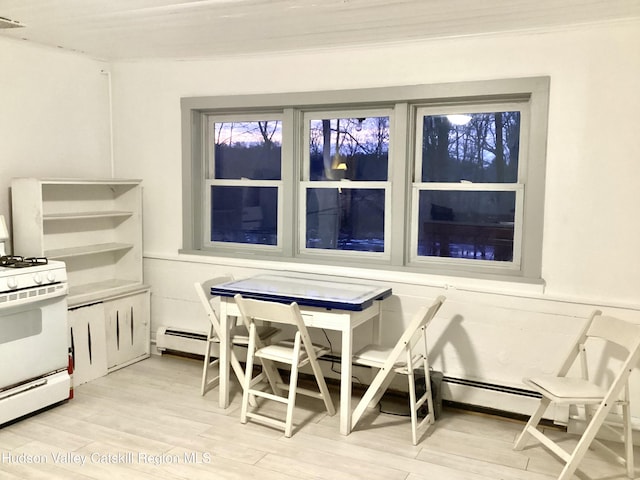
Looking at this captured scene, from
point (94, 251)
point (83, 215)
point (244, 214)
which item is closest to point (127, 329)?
point (94, 251)

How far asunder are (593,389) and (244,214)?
9.29 ft

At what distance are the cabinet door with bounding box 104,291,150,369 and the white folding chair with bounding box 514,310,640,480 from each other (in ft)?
9.73

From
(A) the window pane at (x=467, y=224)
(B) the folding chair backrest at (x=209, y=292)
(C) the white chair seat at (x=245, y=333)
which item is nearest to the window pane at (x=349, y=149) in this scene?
(A) the window pane at (x=467, y=224)

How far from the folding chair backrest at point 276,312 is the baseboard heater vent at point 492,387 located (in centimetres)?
105

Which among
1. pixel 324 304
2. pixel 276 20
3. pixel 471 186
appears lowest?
pixel 324 304

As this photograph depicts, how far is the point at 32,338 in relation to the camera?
3410 millimetres

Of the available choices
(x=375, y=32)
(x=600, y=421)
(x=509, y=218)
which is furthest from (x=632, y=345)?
(x=375, y=32)

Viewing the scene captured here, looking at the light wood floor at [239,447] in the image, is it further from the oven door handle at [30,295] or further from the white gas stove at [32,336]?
the oven door handle at [30,295]

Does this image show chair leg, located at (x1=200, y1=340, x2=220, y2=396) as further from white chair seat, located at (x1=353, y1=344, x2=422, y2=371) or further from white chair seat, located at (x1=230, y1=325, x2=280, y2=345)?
white chair seat, located at (x1=353, y1=344, x2=422, y2=371)

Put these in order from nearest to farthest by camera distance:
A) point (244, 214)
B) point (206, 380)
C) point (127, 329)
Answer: point (206, 380)
point (127, 329)
point (244, 214)

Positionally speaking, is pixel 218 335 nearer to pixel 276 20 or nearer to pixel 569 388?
pixel 276 20

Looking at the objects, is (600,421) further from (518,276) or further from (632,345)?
(518,276)

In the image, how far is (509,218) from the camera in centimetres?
373

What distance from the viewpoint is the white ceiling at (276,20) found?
119 inches
